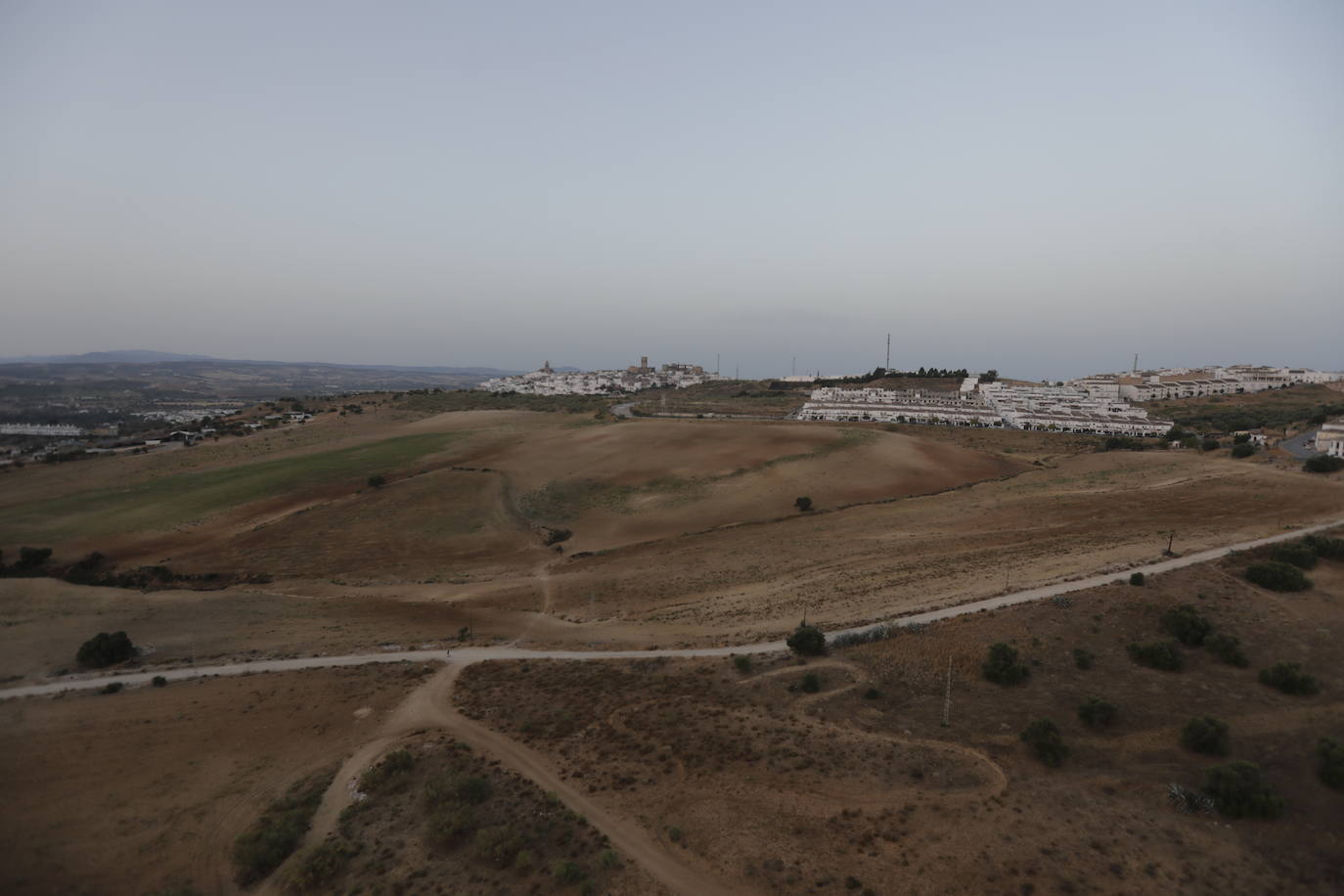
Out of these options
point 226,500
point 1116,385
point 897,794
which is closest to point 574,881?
point 897,794

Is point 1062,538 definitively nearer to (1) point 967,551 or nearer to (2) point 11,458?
(1) point 967,551

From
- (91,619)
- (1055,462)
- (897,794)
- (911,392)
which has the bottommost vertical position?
(91,619)

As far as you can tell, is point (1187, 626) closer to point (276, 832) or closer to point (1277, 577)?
point (1277, 577)

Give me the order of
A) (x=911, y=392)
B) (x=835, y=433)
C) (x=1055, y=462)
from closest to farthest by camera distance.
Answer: (x=1055, y=462)
(x=835, y=433)
(x=911, y=392)

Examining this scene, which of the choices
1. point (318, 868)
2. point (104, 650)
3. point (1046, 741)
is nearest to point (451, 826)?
point (318, 868)

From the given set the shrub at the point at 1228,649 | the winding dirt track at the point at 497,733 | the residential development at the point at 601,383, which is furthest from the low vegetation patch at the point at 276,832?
the residential development at the point at 601,383

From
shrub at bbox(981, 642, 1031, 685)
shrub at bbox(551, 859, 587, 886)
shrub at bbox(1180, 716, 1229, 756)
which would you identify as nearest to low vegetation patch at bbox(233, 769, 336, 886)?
shrub at bbox(551, 859, 587, 886)

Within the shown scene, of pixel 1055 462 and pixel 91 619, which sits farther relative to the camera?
pixel 1055 462

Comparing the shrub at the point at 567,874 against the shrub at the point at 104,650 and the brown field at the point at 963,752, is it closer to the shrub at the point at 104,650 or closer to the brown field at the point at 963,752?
the brown field at the point at 963,752
